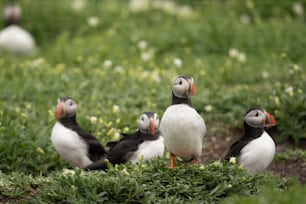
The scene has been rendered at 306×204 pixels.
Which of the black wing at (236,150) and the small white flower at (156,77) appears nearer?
the black wing at (236,150)

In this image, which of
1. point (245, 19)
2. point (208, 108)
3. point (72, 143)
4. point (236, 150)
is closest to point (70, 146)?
point (72, 143)

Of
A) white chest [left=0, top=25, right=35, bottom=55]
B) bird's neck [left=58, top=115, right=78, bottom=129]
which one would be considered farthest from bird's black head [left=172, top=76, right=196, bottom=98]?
white chest [left=0, top=25, right=35, bottom=55]

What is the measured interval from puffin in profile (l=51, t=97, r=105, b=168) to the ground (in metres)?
1.41

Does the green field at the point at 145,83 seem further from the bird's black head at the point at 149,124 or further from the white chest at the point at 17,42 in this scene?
the bird's black head at the point at 149,124

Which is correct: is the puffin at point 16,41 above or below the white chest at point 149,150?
above

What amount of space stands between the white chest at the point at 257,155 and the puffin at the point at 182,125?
1.41ft

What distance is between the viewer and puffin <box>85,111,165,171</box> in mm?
7398

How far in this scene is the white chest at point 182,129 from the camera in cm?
706

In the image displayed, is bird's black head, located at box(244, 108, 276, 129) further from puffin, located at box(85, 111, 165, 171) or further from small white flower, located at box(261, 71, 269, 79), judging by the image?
small white flower, located at box(261, 71, 269, 79)

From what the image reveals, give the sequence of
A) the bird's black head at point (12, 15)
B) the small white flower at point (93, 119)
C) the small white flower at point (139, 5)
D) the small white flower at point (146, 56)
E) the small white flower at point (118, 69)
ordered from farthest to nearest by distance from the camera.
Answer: the small white flower at point (139, 5) → the bird's black head at point (12, 15) → the small white flower at point (146, 56) → the small white flower at point (118, 69) → the small white flower at point (93, 119)

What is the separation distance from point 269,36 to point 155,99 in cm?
382

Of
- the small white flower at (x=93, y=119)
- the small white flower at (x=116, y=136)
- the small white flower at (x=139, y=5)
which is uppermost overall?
the small white flower at (x=139, y=5)

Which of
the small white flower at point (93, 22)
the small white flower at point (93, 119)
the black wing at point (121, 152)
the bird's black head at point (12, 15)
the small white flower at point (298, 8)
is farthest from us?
the bird's black head at point (12, 15)

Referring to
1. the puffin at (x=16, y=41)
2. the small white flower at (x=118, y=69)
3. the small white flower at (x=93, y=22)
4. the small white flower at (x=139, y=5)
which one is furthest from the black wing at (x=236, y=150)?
the small white flower at (x=139, y=5)
